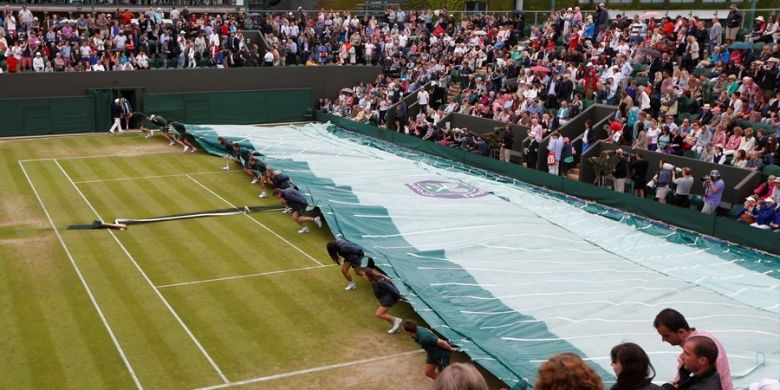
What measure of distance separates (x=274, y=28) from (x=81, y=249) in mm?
27953

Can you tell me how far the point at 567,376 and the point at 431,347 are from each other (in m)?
8.39

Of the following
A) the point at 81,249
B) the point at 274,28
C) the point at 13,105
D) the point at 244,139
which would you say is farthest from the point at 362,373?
the point at 274,28

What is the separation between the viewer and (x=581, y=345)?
13.2m

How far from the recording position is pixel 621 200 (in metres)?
23.2

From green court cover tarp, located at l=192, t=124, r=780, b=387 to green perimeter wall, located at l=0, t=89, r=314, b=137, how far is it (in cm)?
1450

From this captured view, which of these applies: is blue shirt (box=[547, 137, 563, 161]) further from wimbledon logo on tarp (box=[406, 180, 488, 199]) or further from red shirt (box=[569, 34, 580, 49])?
red shirt (box=[569, 34, 580, 49])

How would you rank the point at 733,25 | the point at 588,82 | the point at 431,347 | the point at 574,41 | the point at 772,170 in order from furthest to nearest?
the point at 574,41, the point at 588,82, the point at 733,25, the point at 772,170, the point at 431,347

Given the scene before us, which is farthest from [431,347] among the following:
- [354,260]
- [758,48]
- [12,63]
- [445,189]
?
[12,63]

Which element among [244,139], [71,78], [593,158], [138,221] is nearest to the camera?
[138,221]

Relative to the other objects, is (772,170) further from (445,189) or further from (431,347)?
(431,347)

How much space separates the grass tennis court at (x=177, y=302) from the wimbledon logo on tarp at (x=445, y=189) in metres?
3.40

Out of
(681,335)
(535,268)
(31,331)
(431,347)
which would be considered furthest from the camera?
(535,268)

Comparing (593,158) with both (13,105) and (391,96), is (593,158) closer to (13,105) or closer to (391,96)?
(391,96)

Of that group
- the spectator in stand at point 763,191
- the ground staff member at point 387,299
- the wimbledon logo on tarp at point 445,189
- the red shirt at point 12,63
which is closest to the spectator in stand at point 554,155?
the wimbledon logo on tarp at point 445,189
